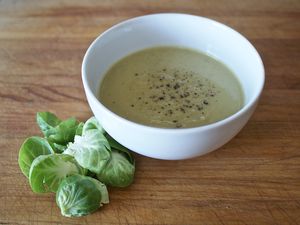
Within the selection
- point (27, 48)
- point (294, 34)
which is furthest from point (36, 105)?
point (294, 34)

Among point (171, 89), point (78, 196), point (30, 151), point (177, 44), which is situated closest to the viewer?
point (78, 196)

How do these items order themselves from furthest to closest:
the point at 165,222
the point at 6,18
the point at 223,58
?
1. the point at 6,18
2. the point at 223,58
3. the point at 165,222

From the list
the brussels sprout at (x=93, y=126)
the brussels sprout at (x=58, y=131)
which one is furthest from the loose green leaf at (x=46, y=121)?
the brussels sprout at (x=93, y=126)

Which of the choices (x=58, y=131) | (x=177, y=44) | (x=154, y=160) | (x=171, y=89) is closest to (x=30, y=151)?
(x=58, y=131)

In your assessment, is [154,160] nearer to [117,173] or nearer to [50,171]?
[117,173]

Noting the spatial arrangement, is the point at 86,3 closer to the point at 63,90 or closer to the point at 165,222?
the point at 63,90

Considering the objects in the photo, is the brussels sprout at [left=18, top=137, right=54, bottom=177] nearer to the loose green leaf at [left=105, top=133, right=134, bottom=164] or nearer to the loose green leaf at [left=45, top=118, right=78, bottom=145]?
the loose green leaf at [left=45, top=118, right=78, bottom=145]

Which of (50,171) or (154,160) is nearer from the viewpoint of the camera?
(50,171)

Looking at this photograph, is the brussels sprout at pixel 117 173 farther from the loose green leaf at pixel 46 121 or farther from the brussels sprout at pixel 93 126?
the loose green leaf at pixel 46 121
